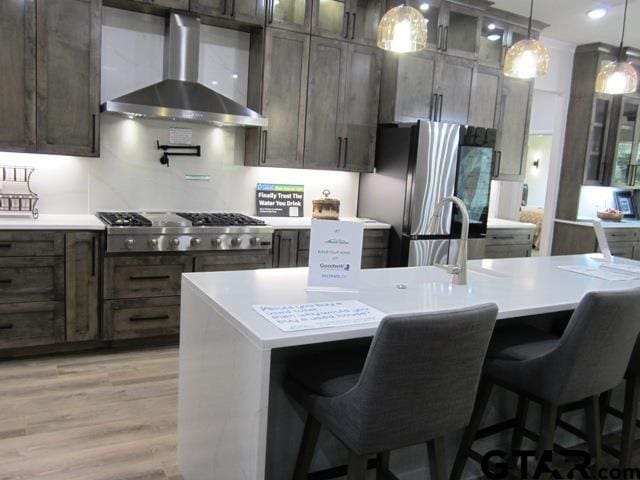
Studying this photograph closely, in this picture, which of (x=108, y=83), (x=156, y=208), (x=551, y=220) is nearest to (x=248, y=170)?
(x=156, y=208)

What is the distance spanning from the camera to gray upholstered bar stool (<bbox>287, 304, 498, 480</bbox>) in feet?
4.65

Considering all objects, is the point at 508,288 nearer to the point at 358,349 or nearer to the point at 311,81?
the point at 358,349

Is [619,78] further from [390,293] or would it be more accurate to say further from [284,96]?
[284,96]

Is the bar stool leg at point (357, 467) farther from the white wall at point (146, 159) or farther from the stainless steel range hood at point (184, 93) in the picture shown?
the white wall at point (146, 159)

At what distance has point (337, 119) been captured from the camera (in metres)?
4.51

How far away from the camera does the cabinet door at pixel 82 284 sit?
3.45 m

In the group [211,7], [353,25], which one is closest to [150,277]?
[211,7]

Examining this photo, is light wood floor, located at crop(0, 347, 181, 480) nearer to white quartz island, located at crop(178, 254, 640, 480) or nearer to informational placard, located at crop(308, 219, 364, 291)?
white quartz island, located at crop(178, 254, 640, 480)

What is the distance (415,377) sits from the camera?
1470mm

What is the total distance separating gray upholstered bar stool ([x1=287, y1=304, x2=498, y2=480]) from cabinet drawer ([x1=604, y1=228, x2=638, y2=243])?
17.5 ft

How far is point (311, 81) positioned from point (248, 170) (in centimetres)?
91

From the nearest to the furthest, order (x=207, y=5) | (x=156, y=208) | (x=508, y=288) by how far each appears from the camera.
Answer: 1. (x=508, y=288)
2. (x=207, y=5)
3. (x=156, y=208)

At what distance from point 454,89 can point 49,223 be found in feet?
11.5

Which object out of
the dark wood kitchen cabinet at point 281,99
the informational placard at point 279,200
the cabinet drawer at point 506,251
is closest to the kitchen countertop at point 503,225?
the cabinet drawer at point 506,251
